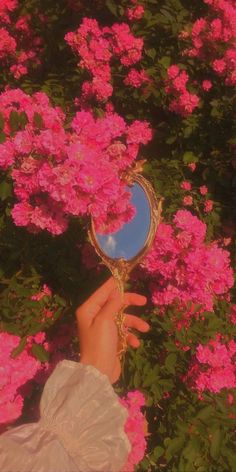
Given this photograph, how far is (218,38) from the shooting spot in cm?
281

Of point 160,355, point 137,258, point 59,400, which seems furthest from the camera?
point 160,355

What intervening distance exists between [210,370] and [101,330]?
0.80m

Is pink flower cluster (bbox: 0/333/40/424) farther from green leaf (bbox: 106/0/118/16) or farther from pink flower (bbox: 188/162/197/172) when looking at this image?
green leaf (bbox: 106/0/118/16)

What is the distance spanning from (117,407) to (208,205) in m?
1.94

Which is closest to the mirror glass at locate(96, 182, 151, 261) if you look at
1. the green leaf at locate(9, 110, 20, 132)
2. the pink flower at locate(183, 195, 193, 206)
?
the green leaf at locate(9, 110, 20, 132)

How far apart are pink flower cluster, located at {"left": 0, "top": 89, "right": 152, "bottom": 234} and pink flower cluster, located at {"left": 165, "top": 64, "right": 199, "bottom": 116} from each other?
126cm

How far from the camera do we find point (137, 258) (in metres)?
1.54

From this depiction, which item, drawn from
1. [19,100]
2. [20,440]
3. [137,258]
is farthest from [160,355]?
[19,100]

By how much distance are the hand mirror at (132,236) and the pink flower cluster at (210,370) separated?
667 mm

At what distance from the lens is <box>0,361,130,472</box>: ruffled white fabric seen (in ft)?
3.51

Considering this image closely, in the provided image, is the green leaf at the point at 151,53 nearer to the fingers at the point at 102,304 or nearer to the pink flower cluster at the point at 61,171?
the pink flower cluster at the point at 61,171

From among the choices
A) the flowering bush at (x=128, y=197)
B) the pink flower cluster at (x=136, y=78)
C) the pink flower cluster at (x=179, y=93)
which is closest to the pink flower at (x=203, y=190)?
the flowering bush at (x=128, y=197)

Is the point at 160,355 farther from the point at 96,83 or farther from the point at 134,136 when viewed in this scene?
the point at 96,83

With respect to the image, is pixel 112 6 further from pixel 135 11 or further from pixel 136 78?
pixel 136 78
